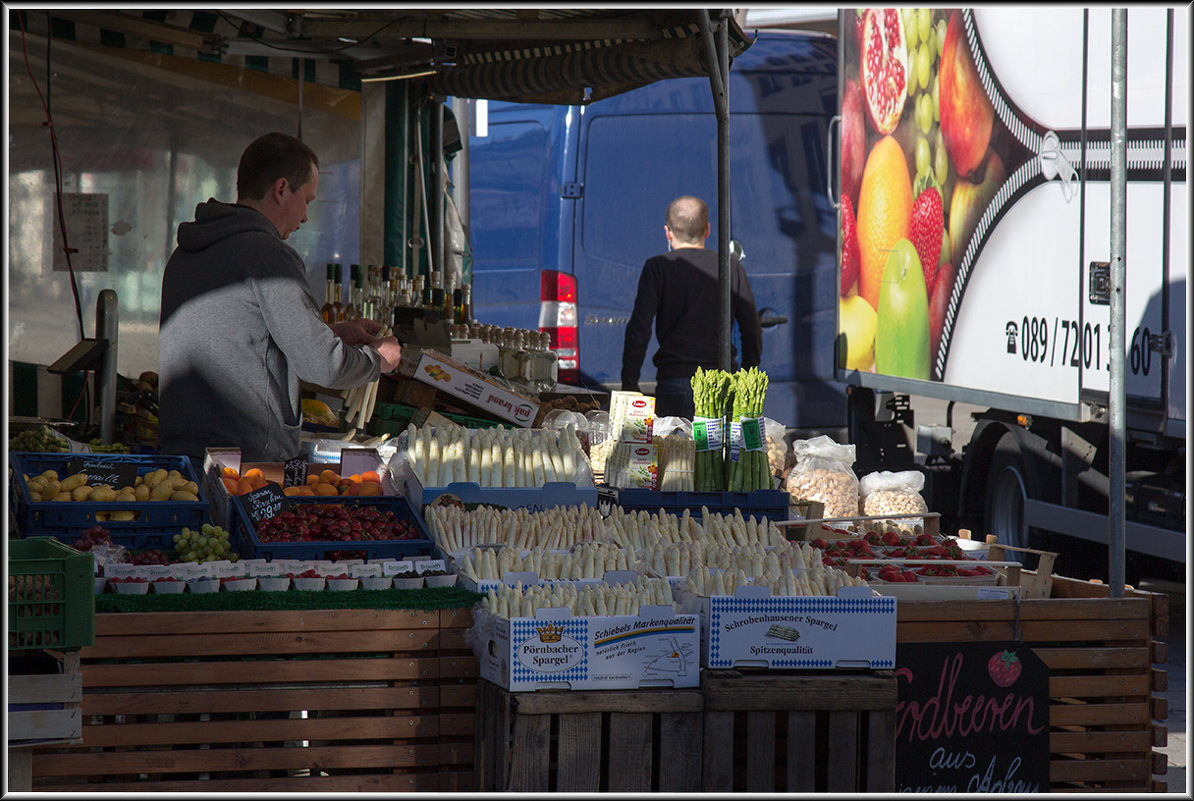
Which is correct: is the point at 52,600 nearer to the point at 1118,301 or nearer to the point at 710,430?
the point at 710,430

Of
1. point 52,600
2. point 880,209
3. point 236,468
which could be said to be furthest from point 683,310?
point 52,600

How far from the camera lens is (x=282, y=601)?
3270mm

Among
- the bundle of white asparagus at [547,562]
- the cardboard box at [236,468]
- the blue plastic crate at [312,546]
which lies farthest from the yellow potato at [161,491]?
the bundle of white asparagus at [547,562]

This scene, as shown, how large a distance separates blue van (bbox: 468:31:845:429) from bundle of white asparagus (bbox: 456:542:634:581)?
5734mm

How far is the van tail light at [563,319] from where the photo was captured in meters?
9.74

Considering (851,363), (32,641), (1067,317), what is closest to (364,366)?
(32,641)

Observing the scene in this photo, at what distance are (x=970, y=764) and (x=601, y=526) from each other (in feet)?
4.13

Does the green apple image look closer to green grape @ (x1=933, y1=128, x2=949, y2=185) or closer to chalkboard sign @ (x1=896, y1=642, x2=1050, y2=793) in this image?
green grape @ (x1=933, y1=128, x2=949, y2=185)

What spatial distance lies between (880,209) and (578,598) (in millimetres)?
5854

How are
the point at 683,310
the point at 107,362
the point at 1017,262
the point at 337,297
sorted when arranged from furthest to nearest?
the point at 683,310, the point at 1017,262, the point at 337,297, the point at 107,362

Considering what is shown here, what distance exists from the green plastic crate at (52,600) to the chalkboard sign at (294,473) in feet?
5.22

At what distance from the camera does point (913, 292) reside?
813 centimetres

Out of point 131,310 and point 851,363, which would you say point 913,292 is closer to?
Answer: point 851,363

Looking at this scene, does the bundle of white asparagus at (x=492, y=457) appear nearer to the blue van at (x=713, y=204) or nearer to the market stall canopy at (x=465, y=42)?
the market stall canopy at (x=465, y=42)
